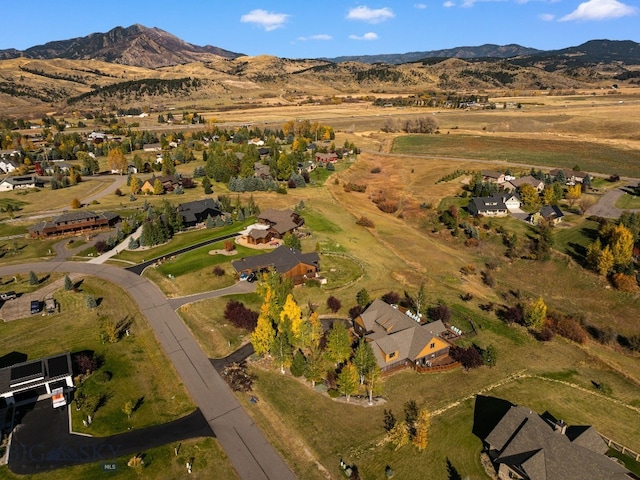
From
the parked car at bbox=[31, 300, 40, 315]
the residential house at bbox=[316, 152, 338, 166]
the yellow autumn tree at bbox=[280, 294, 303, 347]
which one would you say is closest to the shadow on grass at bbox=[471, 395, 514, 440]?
the yellow autumn tree at bbox=[280, 294, 303, 347]

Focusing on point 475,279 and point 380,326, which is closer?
point 380,326

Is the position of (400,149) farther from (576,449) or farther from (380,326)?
(576,449)

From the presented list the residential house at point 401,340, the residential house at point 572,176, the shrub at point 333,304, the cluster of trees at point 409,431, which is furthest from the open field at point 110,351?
the residential house at point 572,176

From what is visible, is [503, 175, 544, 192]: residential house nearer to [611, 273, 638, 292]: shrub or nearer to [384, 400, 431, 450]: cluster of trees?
[611, 273, 638, 292]: shrub

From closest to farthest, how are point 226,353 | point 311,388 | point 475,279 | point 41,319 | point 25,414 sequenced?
point 25,414 < point 311,388 < point 226,353 < point 41,319 < point 475,279

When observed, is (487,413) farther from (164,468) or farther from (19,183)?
(19,183)

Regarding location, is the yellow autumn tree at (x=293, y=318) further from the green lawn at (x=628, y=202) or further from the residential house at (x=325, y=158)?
the residential house at (x=325, y=158)

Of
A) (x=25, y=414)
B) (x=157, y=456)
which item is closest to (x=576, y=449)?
(x=157, y=456)
